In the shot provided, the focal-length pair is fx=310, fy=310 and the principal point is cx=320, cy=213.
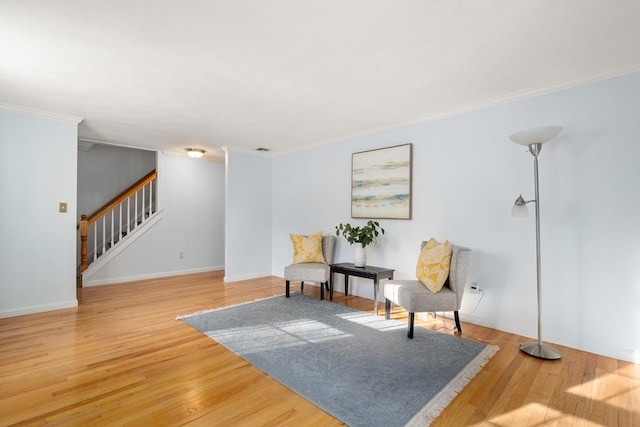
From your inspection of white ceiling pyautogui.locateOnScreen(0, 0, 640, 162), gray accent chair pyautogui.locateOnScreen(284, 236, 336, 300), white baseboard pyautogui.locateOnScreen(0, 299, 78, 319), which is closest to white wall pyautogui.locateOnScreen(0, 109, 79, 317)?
white baseboard pyautogui.locateOnScreen(0, 299, 78, 319)

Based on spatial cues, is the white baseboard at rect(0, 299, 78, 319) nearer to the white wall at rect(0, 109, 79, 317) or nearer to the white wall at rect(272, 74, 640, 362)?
the white wall at rect(0, 109, 79, 317)

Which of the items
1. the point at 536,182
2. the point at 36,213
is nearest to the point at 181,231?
the point at 36,213

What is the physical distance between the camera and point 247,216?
18.7 feet

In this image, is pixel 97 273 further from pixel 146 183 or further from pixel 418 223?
pixel 418 223

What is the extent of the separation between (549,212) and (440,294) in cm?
126

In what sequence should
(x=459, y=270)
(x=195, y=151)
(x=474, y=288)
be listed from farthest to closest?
(x=195, y=151), (x=474, y=288), (x=459, y=270)

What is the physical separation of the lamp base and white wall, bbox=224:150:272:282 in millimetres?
4272

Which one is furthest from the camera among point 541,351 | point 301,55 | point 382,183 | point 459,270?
point 382,183

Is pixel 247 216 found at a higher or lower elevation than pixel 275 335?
higher

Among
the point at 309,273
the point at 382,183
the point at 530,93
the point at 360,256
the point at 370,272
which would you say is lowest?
the point at 309,273

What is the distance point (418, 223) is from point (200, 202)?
4529mm

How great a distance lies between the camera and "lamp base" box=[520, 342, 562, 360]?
2539 mm

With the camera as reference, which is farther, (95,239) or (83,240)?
(95,239)

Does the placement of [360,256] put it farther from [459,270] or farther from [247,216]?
[247,216]
